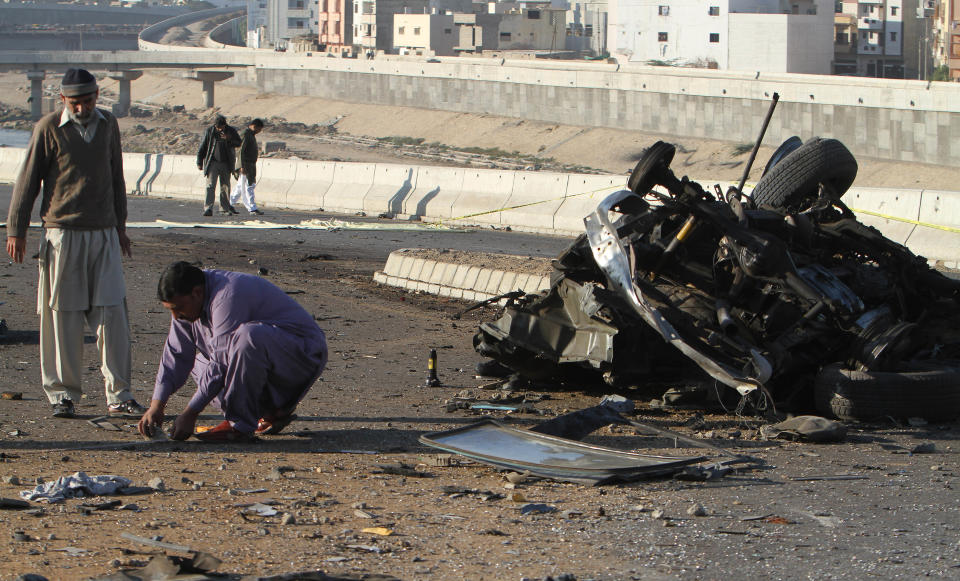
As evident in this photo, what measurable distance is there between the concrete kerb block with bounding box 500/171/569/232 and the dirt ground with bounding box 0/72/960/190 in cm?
2392

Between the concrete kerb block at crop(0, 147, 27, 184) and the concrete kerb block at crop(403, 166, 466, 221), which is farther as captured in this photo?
the concrete kerb block at crop(0, 147, 27, 184)

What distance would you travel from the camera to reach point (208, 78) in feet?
303

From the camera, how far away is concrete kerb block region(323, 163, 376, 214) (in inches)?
1031

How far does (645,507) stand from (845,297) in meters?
3.18

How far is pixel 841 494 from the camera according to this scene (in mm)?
6387

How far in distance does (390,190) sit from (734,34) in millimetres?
68297

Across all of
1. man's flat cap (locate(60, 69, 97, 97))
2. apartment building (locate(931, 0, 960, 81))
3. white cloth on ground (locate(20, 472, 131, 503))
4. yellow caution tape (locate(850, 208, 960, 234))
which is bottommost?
white cloth on ground (locate(20, 472, 131, 503))

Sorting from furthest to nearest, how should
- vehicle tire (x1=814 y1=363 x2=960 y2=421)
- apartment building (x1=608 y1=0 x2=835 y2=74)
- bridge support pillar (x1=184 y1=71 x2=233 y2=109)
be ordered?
bridge support pillar (x1=184 y1=71 x2=233 y2=109), apartment building (x1=608 y1=0 x2=835 y2=74), vehicle tire (x1=814 y1=363 x2=960 y2=421)

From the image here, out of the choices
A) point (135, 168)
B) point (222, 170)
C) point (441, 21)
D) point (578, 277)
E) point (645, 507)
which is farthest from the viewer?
point (441, 21)

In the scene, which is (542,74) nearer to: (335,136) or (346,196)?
(335,136)

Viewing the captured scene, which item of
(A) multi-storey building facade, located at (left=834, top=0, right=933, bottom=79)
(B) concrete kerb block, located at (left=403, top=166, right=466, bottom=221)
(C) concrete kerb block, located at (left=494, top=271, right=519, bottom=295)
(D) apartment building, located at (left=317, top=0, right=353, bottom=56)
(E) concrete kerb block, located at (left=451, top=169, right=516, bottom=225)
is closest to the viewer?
(C) concrete kerb block, located at (left=494, top=271, right=519, bottom=295)

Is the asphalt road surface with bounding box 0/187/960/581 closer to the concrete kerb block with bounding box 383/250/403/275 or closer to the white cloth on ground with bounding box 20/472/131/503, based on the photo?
the white cloth on ground with bounding box 20/472/131/503

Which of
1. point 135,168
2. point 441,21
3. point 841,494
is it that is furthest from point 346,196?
point 441,21

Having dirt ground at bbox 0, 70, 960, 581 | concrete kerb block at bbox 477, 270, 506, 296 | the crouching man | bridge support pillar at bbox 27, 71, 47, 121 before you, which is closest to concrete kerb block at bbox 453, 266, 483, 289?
concrete kerb block at bbox 477, 270, 506, 296
